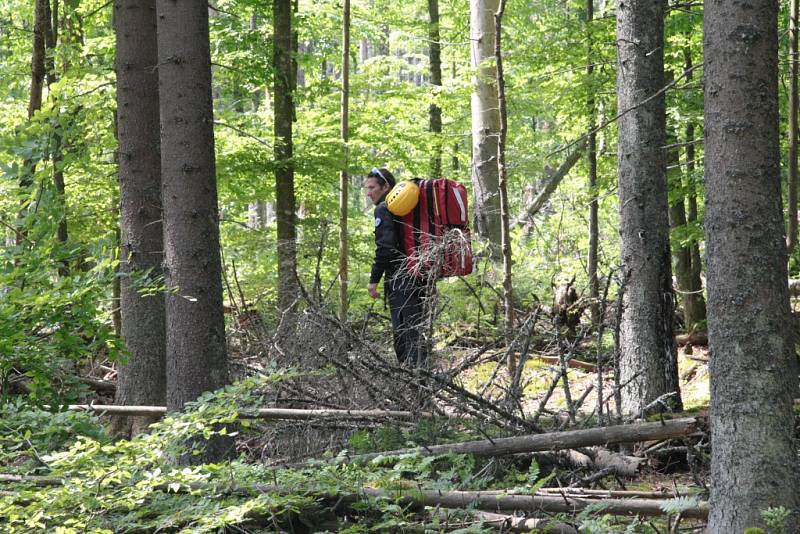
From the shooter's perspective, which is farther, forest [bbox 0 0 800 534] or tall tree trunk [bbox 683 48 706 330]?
tall tree trunk [bbox 683 48 706 330]

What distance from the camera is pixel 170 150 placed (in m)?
5.22

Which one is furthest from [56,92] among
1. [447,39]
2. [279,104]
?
[447,39]

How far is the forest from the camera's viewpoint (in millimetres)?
3400

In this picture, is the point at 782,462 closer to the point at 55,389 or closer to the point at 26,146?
the point at 55,389

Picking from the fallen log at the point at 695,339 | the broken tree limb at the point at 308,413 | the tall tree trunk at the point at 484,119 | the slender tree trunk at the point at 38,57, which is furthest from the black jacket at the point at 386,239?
the slender tree trunk at the point at 38,57

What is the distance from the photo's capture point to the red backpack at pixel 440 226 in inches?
274

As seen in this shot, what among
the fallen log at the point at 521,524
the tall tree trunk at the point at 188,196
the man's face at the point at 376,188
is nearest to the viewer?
the fallen log at the point at 521,524

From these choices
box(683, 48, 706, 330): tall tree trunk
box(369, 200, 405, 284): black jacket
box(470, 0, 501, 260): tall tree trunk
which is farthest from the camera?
box(470, 0, 501, 260): tall tree trunk

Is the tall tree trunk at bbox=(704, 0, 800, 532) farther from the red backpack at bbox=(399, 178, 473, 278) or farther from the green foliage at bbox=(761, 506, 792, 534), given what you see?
the red backpack at bbox=(399, 178, 473, 278)

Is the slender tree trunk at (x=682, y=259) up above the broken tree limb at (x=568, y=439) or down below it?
above

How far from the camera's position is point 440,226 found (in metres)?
7.31

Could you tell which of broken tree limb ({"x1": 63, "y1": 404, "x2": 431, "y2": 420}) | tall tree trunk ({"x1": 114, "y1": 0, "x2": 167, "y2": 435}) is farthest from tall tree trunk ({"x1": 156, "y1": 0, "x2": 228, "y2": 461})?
tall tree trunk ({"x1": 114, "y1": 0, "x2": 167, "y2": 435})

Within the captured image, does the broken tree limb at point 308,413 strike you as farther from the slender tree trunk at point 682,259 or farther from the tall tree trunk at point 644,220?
the slender tree trunk at point 682,259

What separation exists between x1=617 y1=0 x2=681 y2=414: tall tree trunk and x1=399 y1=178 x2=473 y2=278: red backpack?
1.45 m
